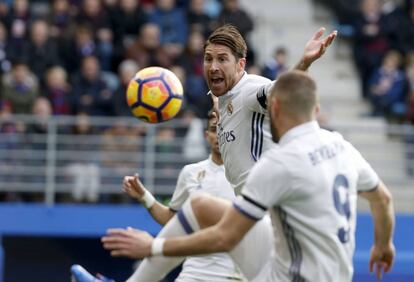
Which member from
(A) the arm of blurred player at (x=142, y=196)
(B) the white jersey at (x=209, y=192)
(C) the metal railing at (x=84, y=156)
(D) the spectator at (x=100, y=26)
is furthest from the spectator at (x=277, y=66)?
(A) the arm of blurred player at (x=142, y=196)

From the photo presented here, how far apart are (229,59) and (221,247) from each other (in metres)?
2.15

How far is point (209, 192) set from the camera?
8.58 m

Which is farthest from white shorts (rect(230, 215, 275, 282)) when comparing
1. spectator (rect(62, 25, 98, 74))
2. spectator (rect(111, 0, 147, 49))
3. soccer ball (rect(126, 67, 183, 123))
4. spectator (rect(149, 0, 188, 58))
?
spectator (rect(149, 0, 188, 58))

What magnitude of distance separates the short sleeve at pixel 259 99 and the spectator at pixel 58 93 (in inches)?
312

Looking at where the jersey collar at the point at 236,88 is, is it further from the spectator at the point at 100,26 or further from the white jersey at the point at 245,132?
the spectator at the point at 100,26

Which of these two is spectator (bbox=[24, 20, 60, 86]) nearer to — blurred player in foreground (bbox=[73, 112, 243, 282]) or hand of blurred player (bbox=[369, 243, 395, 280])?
blurred player in foreground (bbox=[73, 112, 243, 282])

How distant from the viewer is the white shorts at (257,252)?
6.15 metres

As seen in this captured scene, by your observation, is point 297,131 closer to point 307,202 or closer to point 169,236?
point 307,202

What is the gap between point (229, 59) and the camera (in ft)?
25.3

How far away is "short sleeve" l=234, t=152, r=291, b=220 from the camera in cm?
580

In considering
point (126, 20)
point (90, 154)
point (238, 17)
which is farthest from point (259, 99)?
point (126, 20)

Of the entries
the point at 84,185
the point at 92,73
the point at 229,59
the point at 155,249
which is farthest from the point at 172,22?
the point at 155,249

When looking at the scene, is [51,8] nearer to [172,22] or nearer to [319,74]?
[172,22]

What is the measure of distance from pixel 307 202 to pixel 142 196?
2.26 meters
